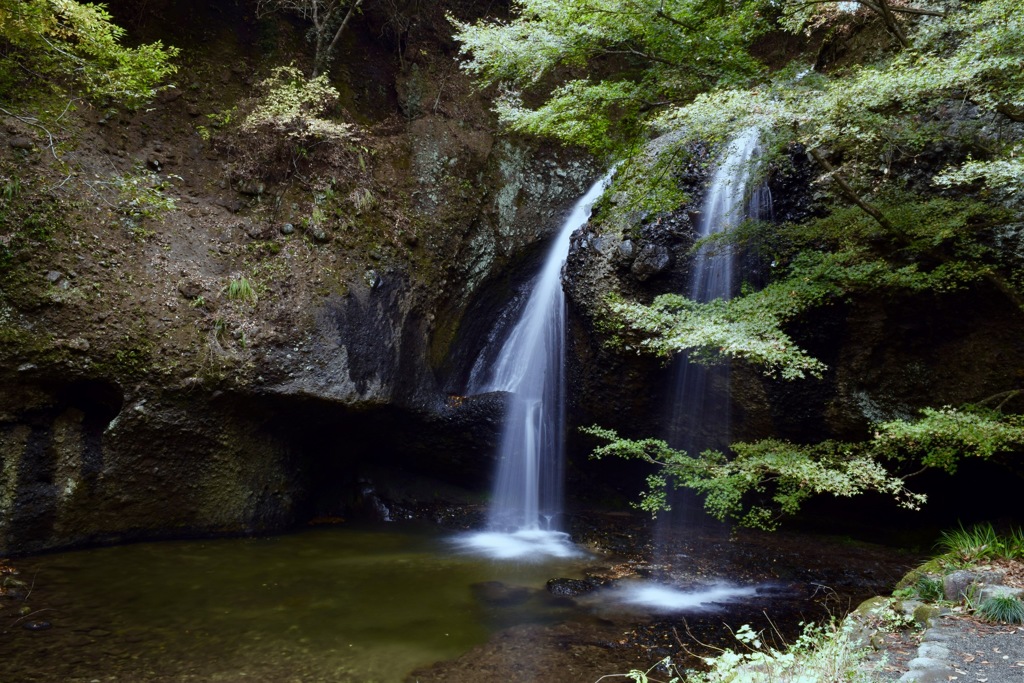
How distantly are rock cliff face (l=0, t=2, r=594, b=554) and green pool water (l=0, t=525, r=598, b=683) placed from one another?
1.02 metres

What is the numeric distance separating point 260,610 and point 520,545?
4.15 metres

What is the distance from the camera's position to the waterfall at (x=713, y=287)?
27.2 ft

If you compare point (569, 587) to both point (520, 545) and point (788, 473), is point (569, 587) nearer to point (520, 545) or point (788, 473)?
point (520, 545)

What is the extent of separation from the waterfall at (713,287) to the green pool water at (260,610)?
260cm

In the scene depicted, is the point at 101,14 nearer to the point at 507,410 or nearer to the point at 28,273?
the point at 28,273

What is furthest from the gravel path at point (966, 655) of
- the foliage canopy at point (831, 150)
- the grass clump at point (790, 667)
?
the foliage canopy at point (831, 150)

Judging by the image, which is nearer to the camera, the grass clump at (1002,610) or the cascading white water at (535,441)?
the grass clump at (1002,610)

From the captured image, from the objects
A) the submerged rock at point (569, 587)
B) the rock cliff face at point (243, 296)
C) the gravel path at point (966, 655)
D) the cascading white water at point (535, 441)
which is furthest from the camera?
the cascading white water at point (535, 441)

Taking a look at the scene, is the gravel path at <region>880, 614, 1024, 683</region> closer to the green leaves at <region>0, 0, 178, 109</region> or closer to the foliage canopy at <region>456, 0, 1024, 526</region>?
the foliage canopy at <region>456, 0, 1024, 526</region>

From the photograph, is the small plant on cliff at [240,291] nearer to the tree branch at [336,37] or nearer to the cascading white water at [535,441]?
the cascading white water at [535,441]

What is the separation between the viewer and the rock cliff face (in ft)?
25.1

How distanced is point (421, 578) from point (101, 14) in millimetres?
7192

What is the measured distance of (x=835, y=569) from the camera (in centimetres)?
813

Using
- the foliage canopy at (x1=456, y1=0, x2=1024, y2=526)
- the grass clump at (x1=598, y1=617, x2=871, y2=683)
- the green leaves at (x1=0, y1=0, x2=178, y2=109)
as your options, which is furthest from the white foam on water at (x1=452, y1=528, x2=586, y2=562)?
the green leaves at (x1=0, y1=0, x2=178, y2=109)
